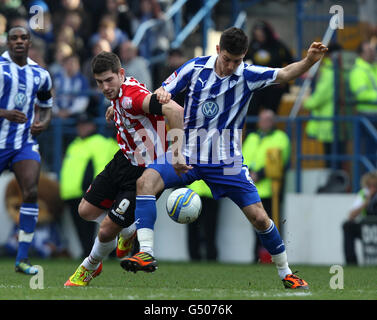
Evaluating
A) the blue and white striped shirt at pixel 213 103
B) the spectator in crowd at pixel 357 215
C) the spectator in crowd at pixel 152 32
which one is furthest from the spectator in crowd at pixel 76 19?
the blue and white striped shirt at pixel 213 103

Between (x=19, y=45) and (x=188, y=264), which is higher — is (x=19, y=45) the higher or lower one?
the higher one

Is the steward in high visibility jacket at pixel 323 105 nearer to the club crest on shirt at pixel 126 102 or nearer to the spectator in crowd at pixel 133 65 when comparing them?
the spectator in crowd at pixel 133 65

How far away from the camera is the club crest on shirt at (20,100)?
987cm

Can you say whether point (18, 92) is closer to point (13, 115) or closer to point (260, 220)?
point (13, 115)

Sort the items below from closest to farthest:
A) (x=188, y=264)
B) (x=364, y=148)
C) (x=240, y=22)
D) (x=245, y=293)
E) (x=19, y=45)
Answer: (x=245, y=293)
(x=19, y=45)
(x=188, y=264)
(x=364, y=148)
(x=240, y=22)

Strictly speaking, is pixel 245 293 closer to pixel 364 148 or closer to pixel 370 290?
pixel 370 290

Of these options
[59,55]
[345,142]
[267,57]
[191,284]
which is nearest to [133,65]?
[59,55]

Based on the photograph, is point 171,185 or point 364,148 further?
point 364,148

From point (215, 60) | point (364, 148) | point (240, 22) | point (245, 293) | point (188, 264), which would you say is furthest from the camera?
point (240, 22)

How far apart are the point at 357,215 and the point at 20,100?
198 inches

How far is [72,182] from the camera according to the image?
44.5ft

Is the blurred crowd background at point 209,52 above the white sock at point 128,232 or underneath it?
above

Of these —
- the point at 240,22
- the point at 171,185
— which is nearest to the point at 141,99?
the point at 171,185

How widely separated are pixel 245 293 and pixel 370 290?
121 cm
